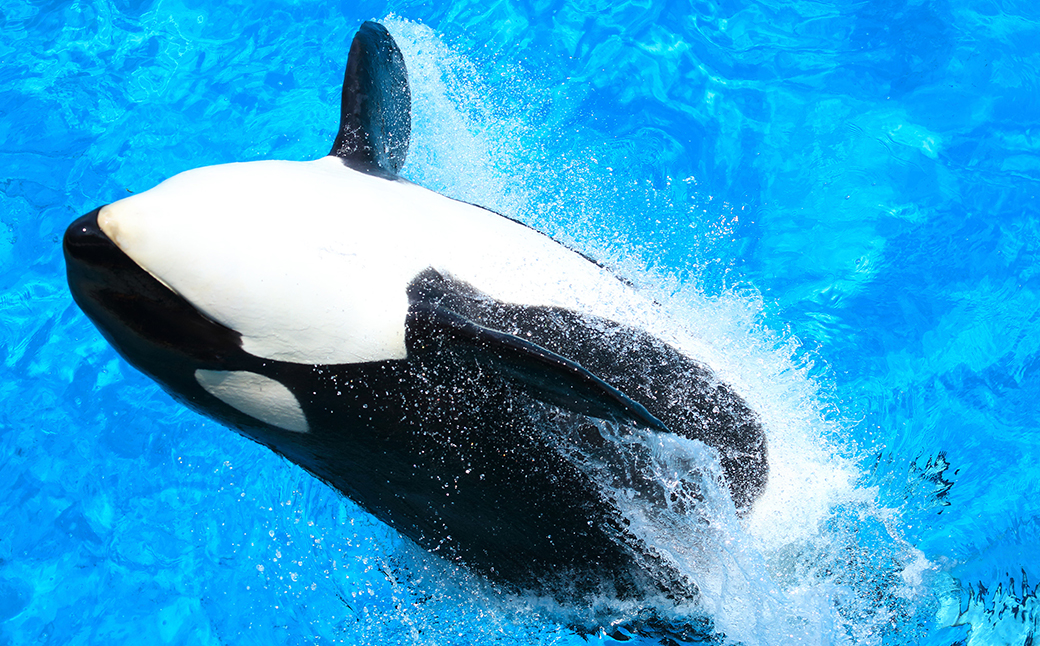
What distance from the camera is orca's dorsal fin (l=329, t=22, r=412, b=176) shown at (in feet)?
9.79

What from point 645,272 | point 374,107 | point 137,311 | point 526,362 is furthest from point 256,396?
point 645,272

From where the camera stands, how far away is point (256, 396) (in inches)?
98.9

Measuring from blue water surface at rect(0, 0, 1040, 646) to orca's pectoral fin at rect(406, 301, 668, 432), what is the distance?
3.28 feet

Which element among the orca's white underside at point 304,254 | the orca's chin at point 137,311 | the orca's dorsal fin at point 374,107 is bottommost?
the orca's chin at point 137,311

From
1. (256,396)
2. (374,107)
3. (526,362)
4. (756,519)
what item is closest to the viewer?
(526,362)

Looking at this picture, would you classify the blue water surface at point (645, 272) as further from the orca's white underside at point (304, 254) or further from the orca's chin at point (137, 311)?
the orca's chin at point (137, 311)

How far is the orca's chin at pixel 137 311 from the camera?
2.19 meters

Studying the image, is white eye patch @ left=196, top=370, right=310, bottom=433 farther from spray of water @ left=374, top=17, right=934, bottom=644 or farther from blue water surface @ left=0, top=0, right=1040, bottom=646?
blue water surface @ left=0, top=0, right=1040, bottom=646

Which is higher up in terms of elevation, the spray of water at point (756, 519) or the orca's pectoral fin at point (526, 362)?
the spray of water at point (756, 519)

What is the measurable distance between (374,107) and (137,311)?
1302 millimetres

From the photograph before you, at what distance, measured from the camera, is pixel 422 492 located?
2.79m

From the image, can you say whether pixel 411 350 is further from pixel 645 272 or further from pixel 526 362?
pixel 645 272

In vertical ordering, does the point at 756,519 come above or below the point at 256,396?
above

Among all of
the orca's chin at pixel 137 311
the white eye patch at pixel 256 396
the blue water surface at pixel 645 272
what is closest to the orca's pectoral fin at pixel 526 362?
the white eye patch at pixel 256 396
